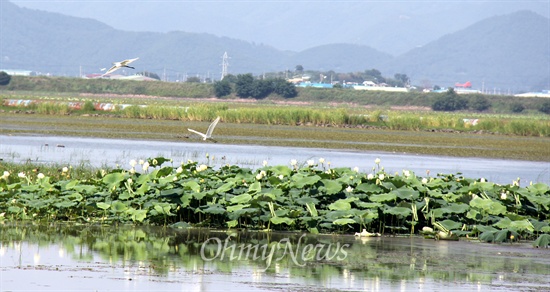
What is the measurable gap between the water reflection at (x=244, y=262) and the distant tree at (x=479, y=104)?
11558 cm

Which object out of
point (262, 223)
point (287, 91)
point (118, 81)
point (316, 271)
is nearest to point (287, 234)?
point (262, 223)

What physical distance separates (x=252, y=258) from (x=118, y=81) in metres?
130

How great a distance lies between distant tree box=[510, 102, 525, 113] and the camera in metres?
127

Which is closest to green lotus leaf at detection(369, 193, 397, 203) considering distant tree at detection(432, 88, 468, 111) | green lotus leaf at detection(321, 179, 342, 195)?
green lotus leaf at detection(321, 179, 342, 195)

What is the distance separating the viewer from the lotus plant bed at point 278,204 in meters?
14.3

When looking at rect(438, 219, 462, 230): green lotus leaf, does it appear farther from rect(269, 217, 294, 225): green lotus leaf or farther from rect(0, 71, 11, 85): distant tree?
rect(0, 71, 11, 85): distant tree

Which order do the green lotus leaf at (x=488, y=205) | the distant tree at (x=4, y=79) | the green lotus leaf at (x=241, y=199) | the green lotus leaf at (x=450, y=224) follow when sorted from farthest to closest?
the distant tree at (x=4, y=79) → the green lotus leaf at (x=450, y=224) → the green lotus leaf at (x=488, y=205) → the green lotus leaf at (x=241, y=199)

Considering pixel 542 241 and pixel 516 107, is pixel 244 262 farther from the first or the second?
pixel 516 107

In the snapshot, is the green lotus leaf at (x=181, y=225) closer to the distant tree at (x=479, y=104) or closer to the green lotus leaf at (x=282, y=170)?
the green lotus leaf at (x=282, y=170)

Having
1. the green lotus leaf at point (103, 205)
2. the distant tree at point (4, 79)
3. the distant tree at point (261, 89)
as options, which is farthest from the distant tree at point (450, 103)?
the green lotus leaf at point (103, 205)

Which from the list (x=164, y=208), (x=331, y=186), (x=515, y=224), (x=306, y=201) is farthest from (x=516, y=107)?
(x=164, y=208)

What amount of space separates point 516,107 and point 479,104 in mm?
4612

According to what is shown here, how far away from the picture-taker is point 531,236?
15.2 meters

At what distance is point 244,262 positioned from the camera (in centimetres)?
1188
